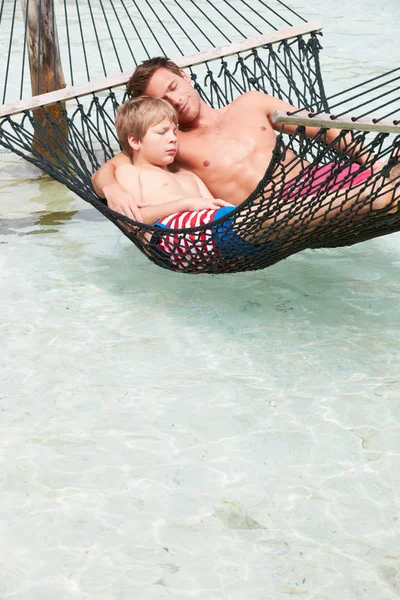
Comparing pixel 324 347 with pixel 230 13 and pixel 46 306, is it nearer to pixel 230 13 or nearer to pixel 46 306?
pixel 46 306

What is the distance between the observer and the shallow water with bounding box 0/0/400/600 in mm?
1775

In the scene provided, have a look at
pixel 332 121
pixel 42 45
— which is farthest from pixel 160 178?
pixel 42 45

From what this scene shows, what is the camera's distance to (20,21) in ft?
28.3

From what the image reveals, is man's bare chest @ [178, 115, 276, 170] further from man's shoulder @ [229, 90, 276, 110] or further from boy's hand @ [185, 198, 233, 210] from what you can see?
boy's hand @ [185, 198, 233, 210]

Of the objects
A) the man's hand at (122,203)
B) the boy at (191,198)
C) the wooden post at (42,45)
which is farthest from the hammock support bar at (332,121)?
the wooden post at (42,45)

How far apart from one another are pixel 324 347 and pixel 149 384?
1.94 ft

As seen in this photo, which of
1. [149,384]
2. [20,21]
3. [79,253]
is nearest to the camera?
[149,384]

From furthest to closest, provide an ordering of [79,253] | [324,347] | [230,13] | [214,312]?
[230,13], [79,253], [214,312], [324,347]

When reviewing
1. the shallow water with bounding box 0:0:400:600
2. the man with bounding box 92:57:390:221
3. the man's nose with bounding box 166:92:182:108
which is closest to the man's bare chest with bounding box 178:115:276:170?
the man with bounding box 92:57:390:221

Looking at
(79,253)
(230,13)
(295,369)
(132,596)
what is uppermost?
(230,13)

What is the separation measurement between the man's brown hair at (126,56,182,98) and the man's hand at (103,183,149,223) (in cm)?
46

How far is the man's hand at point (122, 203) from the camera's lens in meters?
2.73

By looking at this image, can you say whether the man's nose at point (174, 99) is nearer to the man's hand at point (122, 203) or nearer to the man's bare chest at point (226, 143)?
the man's bare chest at point (226, 143)

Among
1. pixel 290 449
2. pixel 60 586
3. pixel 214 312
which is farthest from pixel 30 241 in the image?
pixel 60 586
